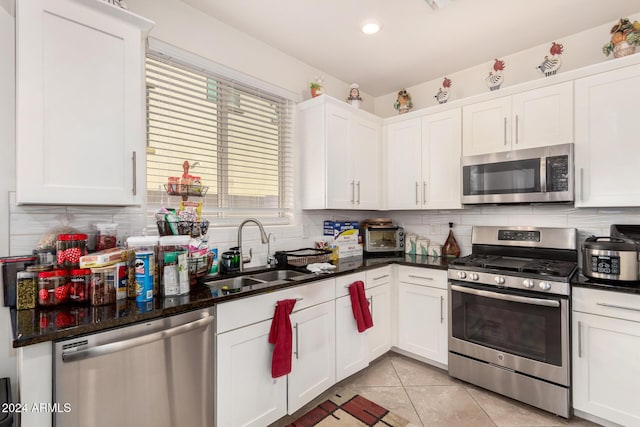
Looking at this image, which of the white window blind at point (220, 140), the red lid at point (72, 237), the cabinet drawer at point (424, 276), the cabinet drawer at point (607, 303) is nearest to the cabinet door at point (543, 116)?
the cabinet drawer at point (607, 303)

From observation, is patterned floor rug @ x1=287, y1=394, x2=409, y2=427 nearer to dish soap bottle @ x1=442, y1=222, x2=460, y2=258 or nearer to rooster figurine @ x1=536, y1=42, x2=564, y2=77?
dish soap bottle @ x1=442, y1=222, x2=460, y2=258

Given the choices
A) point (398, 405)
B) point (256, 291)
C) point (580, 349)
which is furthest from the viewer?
point (398, 405)

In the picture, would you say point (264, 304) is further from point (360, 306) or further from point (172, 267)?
point (360, 306)

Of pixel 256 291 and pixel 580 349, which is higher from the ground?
pixel 256 291

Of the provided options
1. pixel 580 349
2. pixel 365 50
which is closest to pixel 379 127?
pixel 365 50

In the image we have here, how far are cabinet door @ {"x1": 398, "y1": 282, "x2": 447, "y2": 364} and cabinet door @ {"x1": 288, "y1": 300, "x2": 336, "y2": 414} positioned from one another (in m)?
0.85

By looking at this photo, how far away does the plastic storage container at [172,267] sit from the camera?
157cm

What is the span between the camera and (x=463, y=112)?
2762 mm

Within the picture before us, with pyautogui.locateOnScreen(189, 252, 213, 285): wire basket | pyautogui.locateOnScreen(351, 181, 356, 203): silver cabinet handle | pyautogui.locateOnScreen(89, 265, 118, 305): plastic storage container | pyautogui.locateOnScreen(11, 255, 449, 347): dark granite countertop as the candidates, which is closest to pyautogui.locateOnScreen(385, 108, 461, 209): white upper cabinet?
pyautogui.locateOnScreen(351, 181, 356, 203): silver cabinet handle

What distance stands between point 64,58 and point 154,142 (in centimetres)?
68

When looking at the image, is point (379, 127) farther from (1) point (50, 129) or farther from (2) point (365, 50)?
(1) point (50, 129)

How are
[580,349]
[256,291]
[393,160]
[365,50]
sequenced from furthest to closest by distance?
[393,160], [365,50], [580,349], [256,291]

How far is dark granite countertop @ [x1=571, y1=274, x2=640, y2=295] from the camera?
179cm

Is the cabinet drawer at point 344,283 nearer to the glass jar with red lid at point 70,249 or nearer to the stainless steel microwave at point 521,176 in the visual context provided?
the stainless steel microwave at point 521,176
